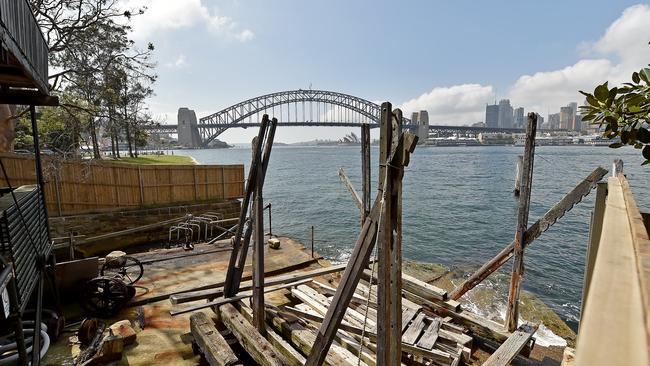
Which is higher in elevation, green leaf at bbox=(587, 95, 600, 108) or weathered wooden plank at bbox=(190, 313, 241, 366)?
green leaf at bbox=(587, 95, 600, 108)

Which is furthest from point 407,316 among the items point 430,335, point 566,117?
point 566,117

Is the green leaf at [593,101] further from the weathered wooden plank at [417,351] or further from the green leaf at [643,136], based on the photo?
the weathered wooden plank at [417,351]

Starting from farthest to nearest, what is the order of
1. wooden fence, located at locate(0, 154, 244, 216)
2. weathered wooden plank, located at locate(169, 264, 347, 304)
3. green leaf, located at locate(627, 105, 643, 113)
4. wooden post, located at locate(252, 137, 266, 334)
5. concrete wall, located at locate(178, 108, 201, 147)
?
concrete wall, located at locate(178, 108, 201, 147) < wooden fence, located at locate(0, 154, 244, 216) < weathered wooden plank, located at locate(169, 264, 347, 304) < wooden post, located at locate(252, 137, 266, 334) < green leaf, located at locate(627, 105, 643, 113)

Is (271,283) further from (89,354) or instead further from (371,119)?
(371,119)

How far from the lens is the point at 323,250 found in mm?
17344

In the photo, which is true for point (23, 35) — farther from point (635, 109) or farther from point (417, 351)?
point (417, 351)

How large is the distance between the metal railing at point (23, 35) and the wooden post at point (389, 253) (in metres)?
3.87

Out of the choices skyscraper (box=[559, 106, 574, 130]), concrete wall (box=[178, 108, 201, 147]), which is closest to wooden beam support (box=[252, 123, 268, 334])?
concrete wall (box=[178, 108, 201, 147])

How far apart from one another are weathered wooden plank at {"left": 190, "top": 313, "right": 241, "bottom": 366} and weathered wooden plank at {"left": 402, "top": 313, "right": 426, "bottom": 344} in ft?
9.82

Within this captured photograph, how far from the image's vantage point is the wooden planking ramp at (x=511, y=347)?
5154mm

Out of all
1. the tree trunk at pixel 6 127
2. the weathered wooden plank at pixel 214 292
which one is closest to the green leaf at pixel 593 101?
the weathered wooden plank at pixel 214 292

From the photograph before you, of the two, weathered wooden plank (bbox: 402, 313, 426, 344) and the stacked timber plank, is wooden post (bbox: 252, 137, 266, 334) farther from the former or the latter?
weathered wooden plank (bbox: 402, 313, 426, 344)

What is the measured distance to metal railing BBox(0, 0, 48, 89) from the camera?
327 centimetres

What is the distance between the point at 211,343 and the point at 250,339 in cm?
61
